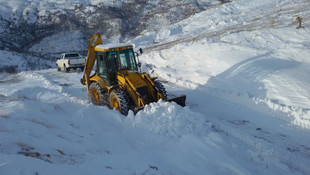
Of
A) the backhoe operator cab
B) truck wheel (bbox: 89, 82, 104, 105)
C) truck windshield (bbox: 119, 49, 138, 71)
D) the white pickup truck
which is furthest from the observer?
the white pickup truck

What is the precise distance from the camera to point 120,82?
890 cm

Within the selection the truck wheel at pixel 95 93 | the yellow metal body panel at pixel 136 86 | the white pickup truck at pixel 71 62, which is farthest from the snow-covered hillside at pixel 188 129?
the white pickup truck at pixel 71 62

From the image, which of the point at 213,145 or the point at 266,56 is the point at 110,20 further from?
the point at 213,145

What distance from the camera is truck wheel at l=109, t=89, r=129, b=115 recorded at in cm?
809

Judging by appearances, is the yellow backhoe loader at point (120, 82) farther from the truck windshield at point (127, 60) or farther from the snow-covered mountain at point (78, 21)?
the snow-covered mountain at point (78, 21)

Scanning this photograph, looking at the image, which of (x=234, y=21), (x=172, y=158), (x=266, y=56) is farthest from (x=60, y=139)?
(x=234, y=21)

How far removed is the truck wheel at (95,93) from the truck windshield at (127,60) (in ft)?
4.36

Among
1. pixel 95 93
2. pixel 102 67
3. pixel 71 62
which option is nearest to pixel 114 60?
pixel 102 67

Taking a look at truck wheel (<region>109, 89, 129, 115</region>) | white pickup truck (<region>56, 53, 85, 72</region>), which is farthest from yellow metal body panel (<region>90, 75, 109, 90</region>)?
white pickup truck (<region>56, 53, 85, 72</region>)

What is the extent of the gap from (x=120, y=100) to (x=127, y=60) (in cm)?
182

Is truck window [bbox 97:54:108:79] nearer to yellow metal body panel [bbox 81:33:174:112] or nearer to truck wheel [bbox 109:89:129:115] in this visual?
yellow metal body panel [bbox 81:33:174:112]

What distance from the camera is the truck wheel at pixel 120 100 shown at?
8.09 metres

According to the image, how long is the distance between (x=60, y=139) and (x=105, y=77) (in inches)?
171

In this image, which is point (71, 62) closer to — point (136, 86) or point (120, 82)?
point (120, 82)
